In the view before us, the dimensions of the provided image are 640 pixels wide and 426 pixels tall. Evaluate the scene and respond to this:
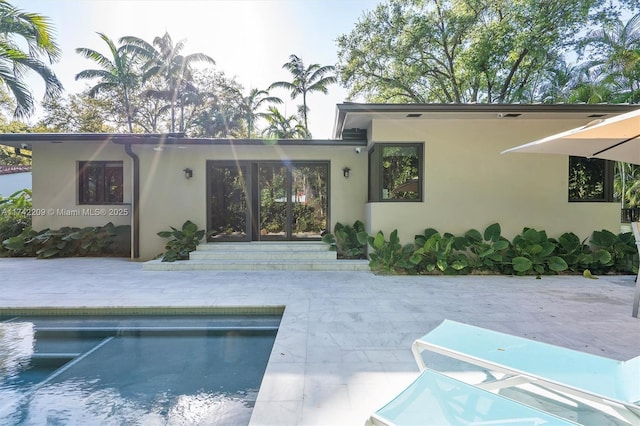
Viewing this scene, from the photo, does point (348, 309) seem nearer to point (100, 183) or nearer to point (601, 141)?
point (601, 141)

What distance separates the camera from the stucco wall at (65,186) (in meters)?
9.11

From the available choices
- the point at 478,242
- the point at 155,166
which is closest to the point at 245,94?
the point at 155,166

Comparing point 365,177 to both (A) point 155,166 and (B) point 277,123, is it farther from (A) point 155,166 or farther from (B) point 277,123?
(B) point 277,123

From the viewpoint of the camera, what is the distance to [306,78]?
1953cm

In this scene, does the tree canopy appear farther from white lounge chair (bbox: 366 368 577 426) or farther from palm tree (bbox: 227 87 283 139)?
white lounge chair (bbox: 366 368 577 426)

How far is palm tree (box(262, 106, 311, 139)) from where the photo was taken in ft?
66.1

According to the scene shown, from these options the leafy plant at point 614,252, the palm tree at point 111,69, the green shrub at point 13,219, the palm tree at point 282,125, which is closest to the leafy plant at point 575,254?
the leafy plant at point 614,252

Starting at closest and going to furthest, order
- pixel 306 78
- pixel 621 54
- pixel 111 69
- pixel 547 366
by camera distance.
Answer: pixel 547 366, pixel 621 54, pixel 111 69, pixel 306 78

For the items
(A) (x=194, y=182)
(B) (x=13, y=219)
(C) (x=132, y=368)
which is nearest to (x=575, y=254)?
(C) (x=132, y=368)

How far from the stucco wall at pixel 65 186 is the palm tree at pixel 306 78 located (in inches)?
501

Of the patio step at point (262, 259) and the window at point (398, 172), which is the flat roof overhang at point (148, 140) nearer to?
the window at point (398, 172)

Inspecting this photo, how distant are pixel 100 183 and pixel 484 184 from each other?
10245 mm

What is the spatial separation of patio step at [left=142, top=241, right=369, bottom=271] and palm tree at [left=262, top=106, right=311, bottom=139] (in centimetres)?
1326

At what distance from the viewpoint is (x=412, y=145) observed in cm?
712
